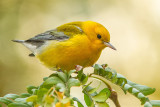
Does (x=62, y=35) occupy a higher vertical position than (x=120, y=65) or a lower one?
lower

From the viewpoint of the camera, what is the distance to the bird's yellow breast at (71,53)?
9.83 ft

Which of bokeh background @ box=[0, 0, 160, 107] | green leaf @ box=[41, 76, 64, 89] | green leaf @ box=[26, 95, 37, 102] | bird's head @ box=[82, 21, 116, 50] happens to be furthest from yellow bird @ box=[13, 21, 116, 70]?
bokeh background @ box=[0, 0, 160, 107]

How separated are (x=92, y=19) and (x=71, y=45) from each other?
2971mm

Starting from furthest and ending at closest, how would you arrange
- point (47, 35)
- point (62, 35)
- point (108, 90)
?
point (47, 35) < point (62, 35) < point (108, 90)

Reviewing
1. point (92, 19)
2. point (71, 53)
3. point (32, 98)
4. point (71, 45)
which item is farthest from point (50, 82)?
point (92, 19)

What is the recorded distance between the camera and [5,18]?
6.27 metres

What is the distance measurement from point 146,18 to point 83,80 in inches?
183

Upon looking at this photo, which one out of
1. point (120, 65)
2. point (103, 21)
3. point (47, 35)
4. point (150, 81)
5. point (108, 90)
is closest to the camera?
point (108, 90)

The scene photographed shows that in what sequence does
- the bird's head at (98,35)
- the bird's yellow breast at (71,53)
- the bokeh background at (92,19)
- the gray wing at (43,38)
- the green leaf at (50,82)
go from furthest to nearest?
the bokeh background at (92,19)
the gray wing at (43,38)
the bird's head at (98,35)
the bird's yellow breast at (71,53)
the green leaf at (50,82)

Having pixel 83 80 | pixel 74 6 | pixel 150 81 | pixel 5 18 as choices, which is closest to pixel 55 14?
pixel 74 6

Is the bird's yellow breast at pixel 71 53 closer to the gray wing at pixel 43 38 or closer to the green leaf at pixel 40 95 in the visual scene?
the gray wing at pixel 43 38

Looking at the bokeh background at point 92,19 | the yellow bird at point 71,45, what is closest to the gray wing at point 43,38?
the yellow bird at point 71,45

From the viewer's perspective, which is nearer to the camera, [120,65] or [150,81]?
[150,81]

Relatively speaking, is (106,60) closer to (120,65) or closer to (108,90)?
(120,65)
